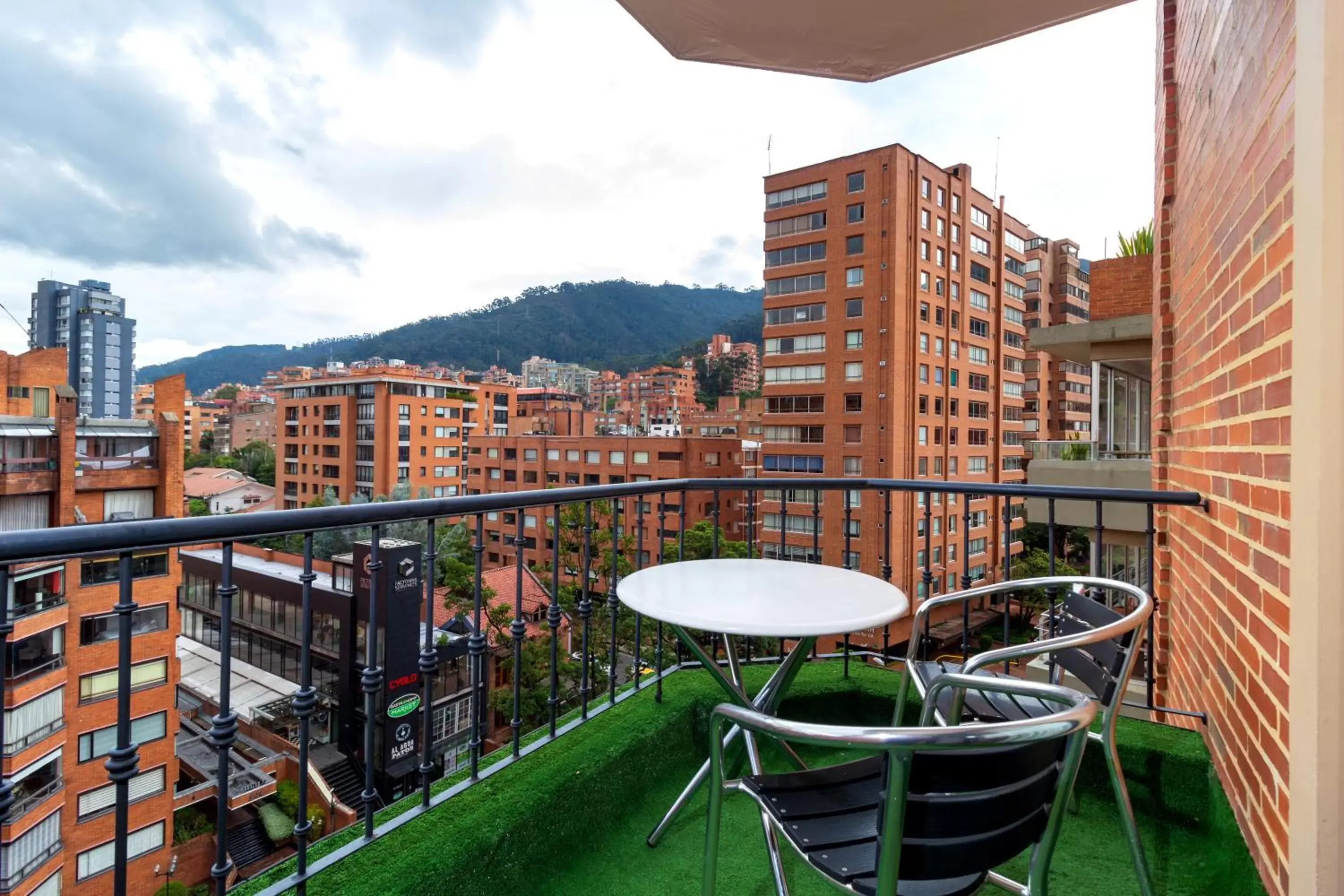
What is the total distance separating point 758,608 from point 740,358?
74.7 meters

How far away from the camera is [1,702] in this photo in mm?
911

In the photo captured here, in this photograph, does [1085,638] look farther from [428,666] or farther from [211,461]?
[211,461]

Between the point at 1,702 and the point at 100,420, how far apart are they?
24.9m

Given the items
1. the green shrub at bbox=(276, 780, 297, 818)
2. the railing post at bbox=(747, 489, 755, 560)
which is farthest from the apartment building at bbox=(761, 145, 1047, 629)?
the railing post at bbox=(747, 489, 755, 560)

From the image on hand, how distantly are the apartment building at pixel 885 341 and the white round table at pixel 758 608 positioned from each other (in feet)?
74.9

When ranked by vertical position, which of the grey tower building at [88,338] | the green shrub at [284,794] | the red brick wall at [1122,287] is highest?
the grey tower building at [88,338]

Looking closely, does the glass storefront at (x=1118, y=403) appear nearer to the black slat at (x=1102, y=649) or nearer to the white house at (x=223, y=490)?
the black slat at (x=1102, y=649)

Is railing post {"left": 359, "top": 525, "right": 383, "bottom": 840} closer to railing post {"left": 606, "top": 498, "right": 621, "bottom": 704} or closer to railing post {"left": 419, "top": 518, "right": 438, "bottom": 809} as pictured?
railing post {"left": 419, "top": 518, "right": 438, "bottom": 809}

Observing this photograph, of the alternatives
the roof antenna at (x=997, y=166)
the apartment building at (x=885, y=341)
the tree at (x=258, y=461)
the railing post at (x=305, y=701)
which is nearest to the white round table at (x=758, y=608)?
the railing post at (x=305, y=701)

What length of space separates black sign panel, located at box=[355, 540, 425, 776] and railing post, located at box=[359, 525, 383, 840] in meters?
0.02

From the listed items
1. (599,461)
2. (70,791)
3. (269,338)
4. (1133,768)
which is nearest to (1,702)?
(1133,768)

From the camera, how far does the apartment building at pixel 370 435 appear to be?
156 feet

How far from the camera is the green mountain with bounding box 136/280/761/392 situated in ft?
276

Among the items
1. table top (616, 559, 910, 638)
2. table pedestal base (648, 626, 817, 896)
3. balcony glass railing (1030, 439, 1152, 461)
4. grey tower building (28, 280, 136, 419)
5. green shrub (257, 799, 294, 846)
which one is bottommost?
green shrub (257, 799, 294, 846)
